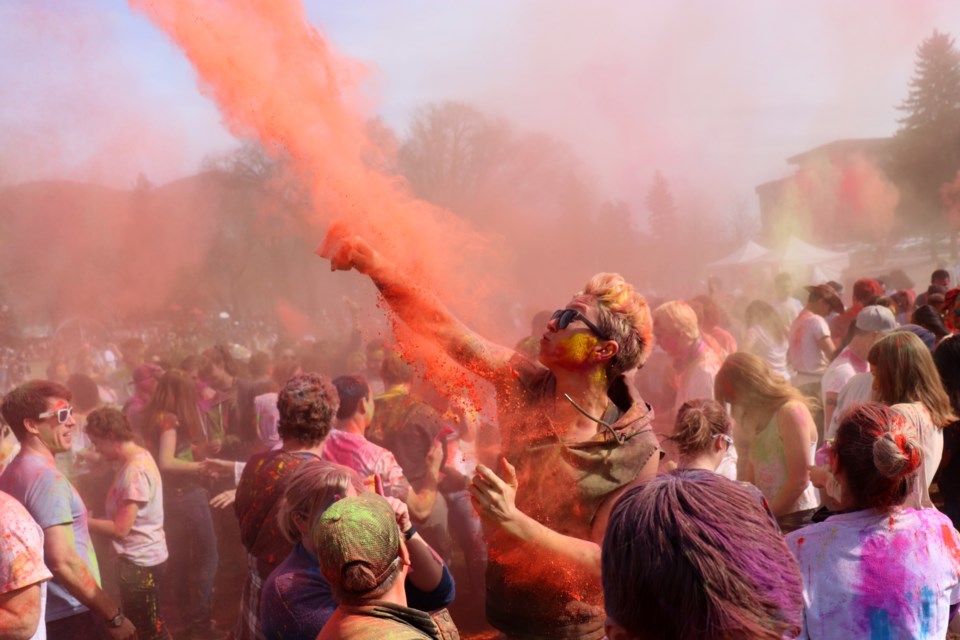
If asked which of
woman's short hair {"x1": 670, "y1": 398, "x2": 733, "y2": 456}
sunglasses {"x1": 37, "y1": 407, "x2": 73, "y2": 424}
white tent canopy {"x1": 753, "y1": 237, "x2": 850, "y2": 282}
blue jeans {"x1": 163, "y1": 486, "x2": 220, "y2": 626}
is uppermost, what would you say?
white tent canopy {"x1": 753, "y1": 237, "x2": 850, "y2": 282}

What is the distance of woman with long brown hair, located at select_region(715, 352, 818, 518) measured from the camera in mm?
4633

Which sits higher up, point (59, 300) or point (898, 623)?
point (59, 300)

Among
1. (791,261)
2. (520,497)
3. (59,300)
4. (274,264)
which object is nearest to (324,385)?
(520,497)

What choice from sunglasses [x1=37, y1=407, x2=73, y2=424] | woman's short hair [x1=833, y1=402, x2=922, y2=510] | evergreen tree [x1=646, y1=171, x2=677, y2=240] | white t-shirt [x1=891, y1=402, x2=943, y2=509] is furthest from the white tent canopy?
sunglasses [x1=37, y1=407, x2=73, y2=424]

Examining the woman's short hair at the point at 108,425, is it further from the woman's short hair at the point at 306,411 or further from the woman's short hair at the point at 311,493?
the woman's short hair at the point at 311,493

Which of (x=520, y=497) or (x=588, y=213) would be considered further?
(x=588, y=213)

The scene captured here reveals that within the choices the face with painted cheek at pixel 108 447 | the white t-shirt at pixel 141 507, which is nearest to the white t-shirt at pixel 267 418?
the white t-shirt at pixel 141 507

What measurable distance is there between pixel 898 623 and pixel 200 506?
5505 millimetres

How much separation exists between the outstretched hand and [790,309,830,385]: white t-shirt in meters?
7.02

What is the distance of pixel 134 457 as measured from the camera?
17.1ft

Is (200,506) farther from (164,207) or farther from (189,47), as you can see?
(164,207)

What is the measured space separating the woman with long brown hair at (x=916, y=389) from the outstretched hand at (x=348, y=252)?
108 inches

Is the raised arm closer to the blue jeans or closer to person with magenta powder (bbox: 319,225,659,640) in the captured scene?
person with magenta powder (bbox: 319,225,659,640)

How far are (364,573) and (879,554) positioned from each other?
5.67 feet
